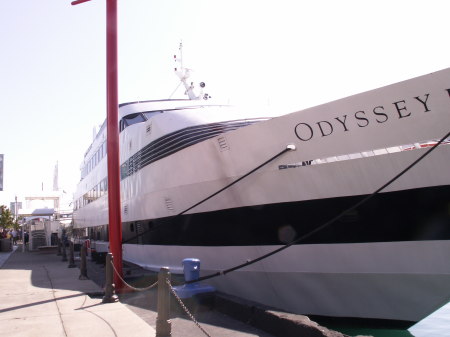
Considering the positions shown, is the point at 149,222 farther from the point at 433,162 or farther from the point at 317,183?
the point at 433,162

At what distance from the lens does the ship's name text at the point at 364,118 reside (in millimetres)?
5578

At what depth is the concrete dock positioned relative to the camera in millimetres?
5316

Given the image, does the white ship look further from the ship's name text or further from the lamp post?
the lamp post

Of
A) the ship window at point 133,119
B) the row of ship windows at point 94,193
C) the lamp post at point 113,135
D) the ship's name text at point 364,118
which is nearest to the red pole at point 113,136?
the lamp post at point 113,135

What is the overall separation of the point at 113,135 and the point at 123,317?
12.0 feet

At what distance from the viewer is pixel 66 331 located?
18.5 feet

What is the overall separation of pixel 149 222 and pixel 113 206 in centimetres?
121

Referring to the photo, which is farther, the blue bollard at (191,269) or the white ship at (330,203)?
the blue bollard at (191,269)

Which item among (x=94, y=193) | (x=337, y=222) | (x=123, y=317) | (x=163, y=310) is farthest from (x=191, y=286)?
(x=94, y=193)

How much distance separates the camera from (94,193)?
55.5 ft

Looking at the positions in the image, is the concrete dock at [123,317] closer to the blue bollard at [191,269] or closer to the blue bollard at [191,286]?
the blue bollard at [191,286]

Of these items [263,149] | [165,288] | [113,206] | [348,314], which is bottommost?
[348,314]

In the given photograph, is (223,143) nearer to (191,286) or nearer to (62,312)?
(191,286)

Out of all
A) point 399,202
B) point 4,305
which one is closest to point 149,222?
point 4,305
